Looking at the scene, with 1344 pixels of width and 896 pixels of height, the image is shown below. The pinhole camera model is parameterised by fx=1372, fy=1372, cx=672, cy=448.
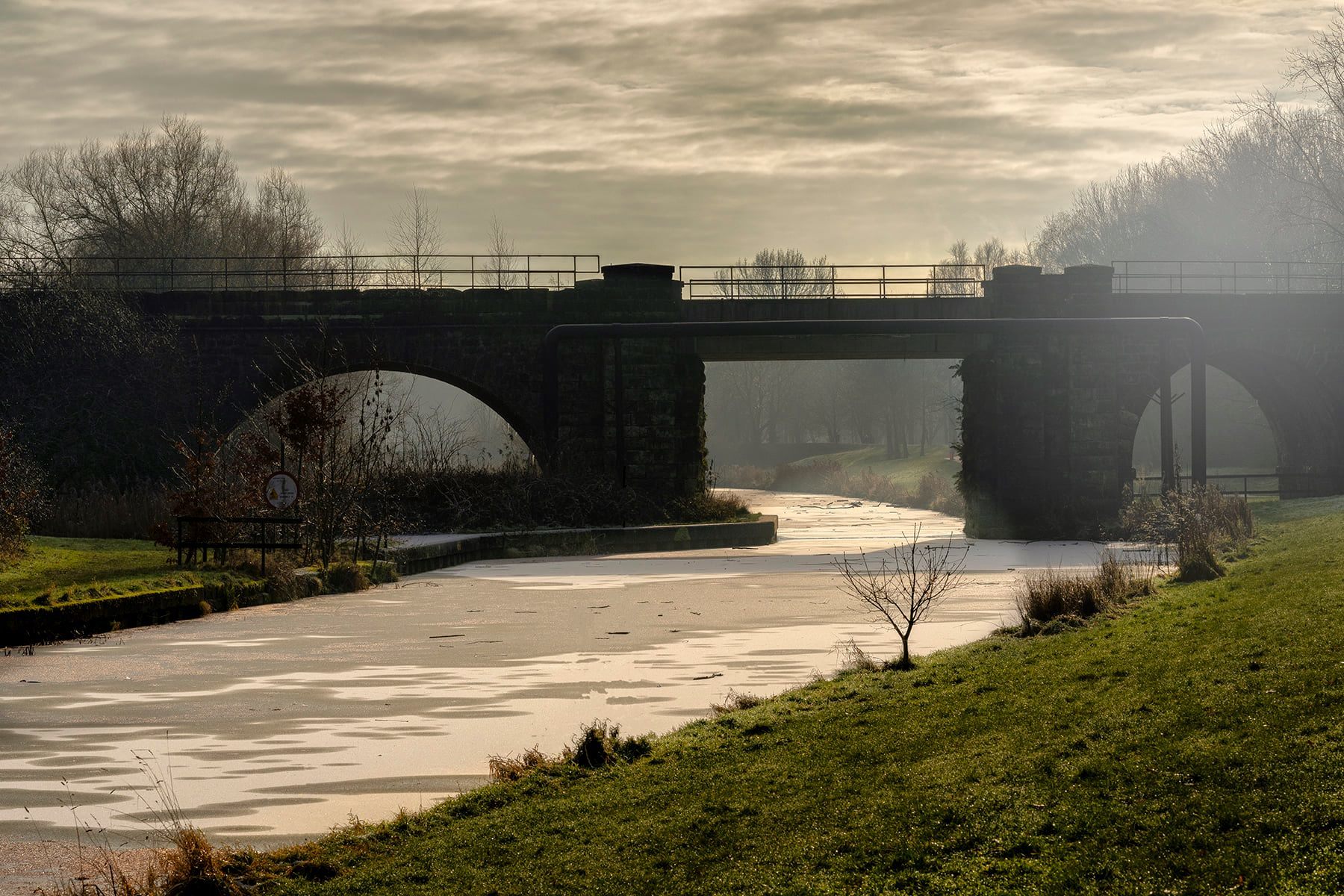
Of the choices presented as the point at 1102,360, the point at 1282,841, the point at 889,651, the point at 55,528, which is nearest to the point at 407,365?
the point at 55,528

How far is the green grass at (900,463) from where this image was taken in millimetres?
58719

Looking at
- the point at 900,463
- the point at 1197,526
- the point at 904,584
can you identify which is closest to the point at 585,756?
the point at 904,584

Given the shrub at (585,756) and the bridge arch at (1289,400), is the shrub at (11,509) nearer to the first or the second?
A: the shrub at (585,756)

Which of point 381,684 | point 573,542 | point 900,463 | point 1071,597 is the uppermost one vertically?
point 900,463

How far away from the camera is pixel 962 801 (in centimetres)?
670

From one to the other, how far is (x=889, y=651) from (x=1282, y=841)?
24.3ft

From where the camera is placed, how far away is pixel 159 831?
7086 millimetres

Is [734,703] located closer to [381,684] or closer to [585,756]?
[585,756]

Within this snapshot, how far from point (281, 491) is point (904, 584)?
829 centimetres

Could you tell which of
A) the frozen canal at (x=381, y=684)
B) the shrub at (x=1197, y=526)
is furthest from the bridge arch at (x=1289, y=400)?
the frozen canal at (x=381, y=684)

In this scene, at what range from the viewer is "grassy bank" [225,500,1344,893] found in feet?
18.8

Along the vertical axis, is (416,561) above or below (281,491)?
below

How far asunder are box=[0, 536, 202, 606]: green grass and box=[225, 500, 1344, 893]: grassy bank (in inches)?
344

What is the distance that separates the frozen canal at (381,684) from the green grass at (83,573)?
0.78 metres
